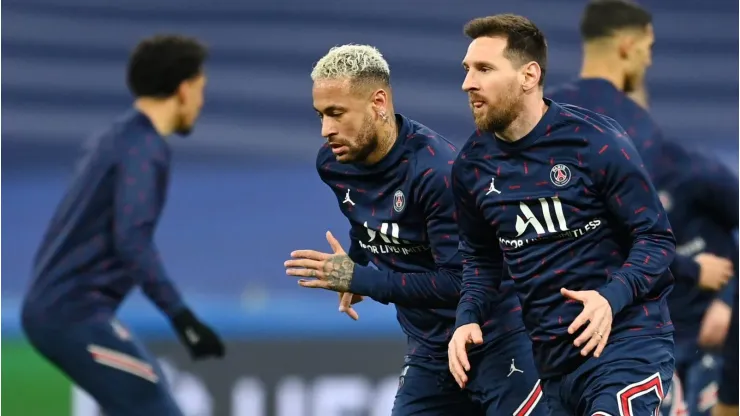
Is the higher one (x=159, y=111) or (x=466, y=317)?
(x=159, y=111)

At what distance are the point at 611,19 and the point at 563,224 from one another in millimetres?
2316

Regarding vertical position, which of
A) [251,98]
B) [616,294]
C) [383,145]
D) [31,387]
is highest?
[251,98]

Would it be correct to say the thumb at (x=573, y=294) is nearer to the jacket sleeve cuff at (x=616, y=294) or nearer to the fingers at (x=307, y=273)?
the jacket sleeve cuff at (x=616, y=294)

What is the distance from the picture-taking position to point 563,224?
3621 mm

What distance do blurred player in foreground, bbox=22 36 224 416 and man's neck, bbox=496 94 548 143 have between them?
7.86 ft

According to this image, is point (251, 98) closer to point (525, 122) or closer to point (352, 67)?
point (352, 67)

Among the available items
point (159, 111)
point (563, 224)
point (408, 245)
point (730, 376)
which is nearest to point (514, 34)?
point (563, 224)

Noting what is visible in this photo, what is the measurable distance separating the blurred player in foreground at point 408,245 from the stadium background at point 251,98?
3816 millimetres

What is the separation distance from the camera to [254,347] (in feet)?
24.7

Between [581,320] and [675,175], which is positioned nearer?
[581,320]

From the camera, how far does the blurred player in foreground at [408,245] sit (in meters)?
3.96

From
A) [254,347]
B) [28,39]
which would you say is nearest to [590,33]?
[254,347]

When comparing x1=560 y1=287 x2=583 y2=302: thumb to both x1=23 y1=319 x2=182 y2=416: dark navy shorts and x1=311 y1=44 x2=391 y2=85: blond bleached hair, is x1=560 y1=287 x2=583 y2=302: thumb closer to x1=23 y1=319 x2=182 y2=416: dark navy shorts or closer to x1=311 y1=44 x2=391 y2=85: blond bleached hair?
x1=311 y1=44 x2=391 y2=85: blond bleached hair

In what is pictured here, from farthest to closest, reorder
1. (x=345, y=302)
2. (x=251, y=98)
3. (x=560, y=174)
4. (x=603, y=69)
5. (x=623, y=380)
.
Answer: (x=251, y=98) → (x=603, y=69) → (x=345, y=302) → (x=560, y=174) → (x=623, y=380)
